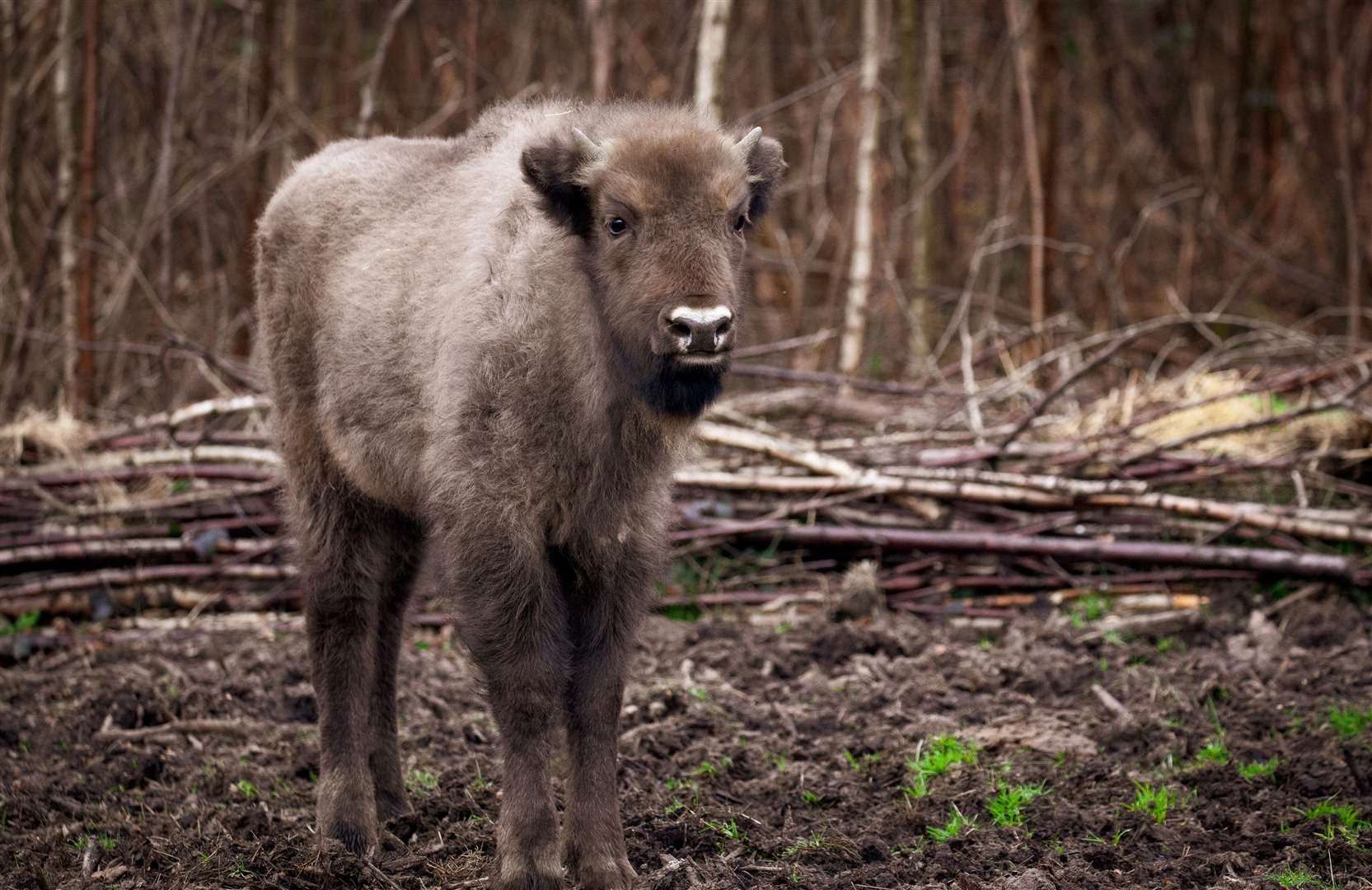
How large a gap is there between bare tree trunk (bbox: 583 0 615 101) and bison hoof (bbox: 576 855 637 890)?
6171mm

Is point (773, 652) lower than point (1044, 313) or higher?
lower

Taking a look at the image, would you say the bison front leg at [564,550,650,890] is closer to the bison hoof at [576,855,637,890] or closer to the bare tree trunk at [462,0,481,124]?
the bison hoof at [576,855,637,890]

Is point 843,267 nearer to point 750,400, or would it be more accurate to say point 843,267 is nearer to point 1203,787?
point 750,400

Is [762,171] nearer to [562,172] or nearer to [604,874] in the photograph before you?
[562,172]

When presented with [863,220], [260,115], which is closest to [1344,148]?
[863,220]

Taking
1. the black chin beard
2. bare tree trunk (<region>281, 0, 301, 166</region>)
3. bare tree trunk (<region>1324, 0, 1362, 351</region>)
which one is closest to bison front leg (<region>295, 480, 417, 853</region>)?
the black chin beard

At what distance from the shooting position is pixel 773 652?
689 centimetres

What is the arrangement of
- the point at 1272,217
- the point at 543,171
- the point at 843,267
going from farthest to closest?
the point at 1272,217
the point at 843,267
the point at 543,171

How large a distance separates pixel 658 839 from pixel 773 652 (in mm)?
2231

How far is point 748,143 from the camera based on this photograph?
461 cm

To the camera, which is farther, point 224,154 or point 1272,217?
point 1272,217

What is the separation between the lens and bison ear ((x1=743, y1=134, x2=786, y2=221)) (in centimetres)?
466

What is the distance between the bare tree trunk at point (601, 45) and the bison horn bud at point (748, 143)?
4.92 metres

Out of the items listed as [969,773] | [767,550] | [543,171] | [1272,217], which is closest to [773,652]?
[767,550]
